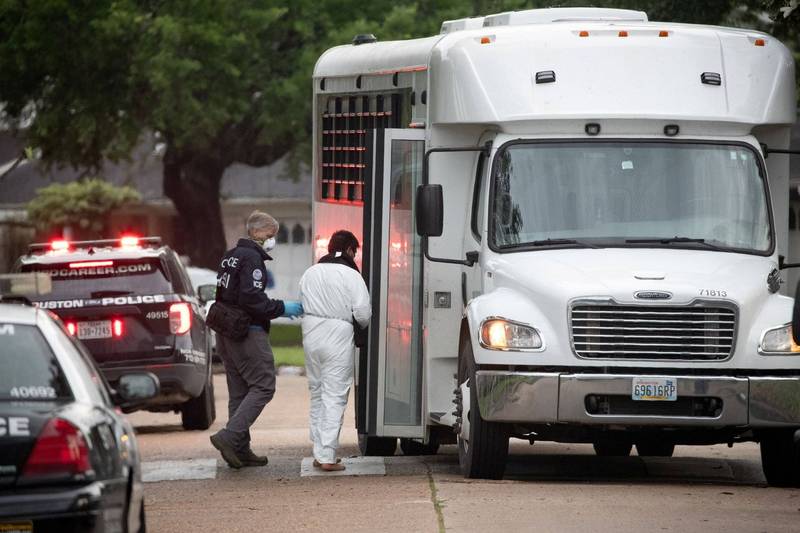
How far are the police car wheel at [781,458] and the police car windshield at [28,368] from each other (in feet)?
19.9

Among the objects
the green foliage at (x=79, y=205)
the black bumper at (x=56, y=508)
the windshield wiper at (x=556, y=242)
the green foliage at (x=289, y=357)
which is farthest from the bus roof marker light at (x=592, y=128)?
the green foliage at (x=79, y=205)

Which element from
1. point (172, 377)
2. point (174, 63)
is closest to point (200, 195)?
point (174, 63)

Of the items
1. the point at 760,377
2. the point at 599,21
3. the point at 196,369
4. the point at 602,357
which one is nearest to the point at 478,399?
the point at 602,357

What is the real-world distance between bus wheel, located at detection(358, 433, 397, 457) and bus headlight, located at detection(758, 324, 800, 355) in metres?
3.75

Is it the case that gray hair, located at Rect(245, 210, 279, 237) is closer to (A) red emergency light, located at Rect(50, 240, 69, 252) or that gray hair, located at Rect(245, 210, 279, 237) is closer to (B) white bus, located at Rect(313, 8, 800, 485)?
(B) white bus, located at Rect(313, 8, 800, 485)

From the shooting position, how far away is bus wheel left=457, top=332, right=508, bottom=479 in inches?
494

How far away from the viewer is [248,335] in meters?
14.0

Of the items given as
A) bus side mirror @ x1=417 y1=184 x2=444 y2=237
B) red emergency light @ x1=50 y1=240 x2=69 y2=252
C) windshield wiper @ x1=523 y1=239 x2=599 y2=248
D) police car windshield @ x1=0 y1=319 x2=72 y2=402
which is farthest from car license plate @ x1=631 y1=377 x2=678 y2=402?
red emergency light @ x1=50 y1=240 x2=69 y2=252

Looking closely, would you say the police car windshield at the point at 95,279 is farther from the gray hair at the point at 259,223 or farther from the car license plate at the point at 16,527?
the car license plate at the point at 16,527

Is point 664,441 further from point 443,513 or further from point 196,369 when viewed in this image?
point 196,369

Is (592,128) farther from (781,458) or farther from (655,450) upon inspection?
(655,450)

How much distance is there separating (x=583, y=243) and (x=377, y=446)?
10.8ft

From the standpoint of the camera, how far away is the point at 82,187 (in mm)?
49125

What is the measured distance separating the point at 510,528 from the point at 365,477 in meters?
3.31
